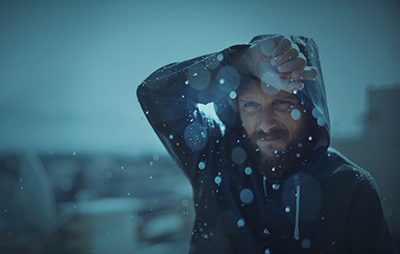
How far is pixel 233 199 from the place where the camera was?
35.3 inches

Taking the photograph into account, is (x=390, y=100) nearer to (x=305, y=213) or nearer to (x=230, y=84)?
(x=305, y=213)

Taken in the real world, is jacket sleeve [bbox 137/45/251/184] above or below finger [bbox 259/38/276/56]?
below

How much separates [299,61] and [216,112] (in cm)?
42

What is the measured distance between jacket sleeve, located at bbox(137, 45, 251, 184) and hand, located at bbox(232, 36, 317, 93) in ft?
0.13

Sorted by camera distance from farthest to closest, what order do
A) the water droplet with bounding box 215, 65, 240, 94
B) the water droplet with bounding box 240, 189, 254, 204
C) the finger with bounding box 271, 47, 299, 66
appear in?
the water droplet with bounding box 240, 189, 254, 204, the water droplet with bounding box 215, 65, 240, 94, the finger with bounding box 271, 47, 299, 66

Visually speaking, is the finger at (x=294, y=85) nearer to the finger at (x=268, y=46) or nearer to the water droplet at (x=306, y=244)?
the finger at (x=268, y=46)

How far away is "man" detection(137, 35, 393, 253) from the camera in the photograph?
828 millimetres

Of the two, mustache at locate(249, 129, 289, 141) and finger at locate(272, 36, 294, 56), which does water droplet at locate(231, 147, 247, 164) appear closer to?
mustache at locate(249, 129, 289, 141)

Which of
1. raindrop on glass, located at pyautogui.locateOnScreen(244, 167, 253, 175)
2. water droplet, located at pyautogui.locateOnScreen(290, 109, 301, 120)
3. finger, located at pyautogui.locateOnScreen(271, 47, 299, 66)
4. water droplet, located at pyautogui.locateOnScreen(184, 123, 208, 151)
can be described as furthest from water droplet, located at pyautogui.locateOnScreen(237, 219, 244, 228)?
finger, located at pyautogui.locateOnScreen(271, 47, 299, 66)

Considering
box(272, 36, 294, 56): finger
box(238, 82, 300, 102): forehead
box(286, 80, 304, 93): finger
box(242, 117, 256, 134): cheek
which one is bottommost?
box(242, 117, 256, 134): cheek

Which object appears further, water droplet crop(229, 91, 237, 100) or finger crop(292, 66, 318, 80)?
water droplet crop(229, 91, 237, 100)

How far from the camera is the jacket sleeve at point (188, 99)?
32.2 inches

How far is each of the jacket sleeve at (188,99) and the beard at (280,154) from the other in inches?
6.4

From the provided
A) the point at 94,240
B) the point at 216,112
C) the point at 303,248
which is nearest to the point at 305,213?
the point at 303,248
